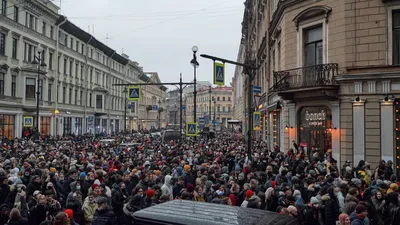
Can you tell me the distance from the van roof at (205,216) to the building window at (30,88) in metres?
38.0

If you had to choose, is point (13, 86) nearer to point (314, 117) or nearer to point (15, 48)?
point (15, 48)

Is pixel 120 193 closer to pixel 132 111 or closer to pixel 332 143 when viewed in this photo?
pixel 332 143

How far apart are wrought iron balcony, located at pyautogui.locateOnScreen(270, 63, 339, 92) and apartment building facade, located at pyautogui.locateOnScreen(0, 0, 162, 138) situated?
58.8 feet

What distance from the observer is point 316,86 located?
17125 millimetres

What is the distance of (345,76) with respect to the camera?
1659 centimetres

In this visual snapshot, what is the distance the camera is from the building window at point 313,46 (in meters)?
18.5

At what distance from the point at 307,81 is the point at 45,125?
3392 centimetres

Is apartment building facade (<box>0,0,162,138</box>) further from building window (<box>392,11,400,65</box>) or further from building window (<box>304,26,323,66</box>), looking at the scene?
building window (<box>392,11,400,65</box>)

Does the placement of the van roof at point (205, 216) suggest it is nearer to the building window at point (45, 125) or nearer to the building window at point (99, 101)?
the building window at point (45, 125)

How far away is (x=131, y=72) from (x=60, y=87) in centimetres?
3426

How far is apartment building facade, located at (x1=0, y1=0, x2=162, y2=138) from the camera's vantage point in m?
35.7

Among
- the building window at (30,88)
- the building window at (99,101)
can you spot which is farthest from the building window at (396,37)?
the building window at (99,101)

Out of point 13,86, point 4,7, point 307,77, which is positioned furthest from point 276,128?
point 4,7

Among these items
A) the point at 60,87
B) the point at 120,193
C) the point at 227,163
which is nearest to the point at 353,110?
the point at 227,163
